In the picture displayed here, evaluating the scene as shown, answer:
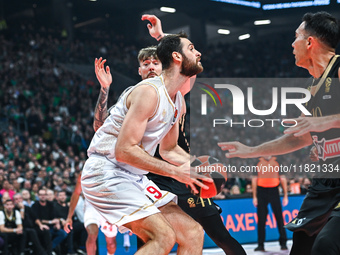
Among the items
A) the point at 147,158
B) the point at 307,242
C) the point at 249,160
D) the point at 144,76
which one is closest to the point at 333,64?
the point at 307,242

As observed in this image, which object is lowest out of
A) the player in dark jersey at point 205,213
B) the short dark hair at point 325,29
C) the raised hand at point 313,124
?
the player in dark jersey at point 205,213

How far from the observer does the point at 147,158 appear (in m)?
3.24

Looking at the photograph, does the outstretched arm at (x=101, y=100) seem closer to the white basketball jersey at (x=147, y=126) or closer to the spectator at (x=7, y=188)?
the white basketball jersey at (x=147, y=126)

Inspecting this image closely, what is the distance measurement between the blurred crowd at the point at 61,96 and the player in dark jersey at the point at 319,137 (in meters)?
6.25

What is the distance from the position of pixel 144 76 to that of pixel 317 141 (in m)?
2.19

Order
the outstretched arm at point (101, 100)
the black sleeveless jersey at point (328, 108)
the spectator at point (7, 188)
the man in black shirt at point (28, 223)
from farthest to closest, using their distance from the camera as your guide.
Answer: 1. the spectator at point (7, 188)
2. the man in black shirt at point (28, 223)
3. the outstretched arm at point (101, 100)
4. the black sleeveless jersey at point (328, 108)

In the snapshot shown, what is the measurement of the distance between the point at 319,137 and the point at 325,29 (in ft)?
2.89

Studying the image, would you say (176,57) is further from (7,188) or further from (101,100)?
(7,188)

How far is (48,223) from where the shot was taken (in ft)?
29.0

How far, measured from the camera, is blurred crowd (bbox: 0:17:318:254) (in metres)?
12.7

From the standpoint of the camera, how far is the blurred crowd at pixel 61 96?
41.6 feet

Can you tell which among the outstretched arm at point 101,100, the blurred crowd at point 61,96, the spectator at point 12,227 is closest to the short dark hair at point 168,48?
the outstretched arm at point 101,100

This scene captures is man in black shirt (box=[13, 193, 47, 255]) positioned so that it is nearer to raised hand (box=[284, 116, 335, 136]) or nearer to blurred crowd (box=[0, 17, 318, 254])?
blurred crowd (box=[0, 17, 318, 254])

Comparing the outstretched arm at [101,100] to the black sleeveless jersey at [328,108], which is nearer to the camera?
the black sleeveless jersey at [328,108]
